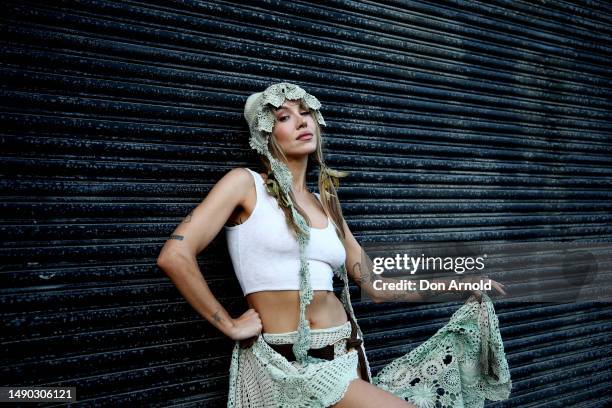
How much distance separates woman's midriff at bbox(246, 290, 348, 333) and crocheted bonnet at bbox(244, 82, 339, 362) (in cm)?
7

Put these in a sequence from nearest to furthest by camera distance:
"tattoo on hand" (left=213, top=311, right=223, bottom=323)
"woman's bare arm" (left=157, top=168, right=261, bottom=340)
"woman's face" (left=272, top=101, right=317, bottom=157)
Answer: "woman's bare arm" (left=157, top=168, right=261, bottom=340), "tattoo on hand" (left=213, top=311, right=223, bottom=323), "woman's face" (left=272, top=101, right=317, bottom=157)

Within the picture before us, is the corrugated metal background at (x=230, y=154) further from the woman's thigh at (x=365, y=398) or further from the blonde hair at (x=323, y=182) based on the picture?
the woman's thigh at (x=365, y=398)

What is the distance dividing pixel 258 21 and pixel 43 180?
1499mm

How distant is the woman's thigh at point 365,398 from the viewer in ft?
7.26

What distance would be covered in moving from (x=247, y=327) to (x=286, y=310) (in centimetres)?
20

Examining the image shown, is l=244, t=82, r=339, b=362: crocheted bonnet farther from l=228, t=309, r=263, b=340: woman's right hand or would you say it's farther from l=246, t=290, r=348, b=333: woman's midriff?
l=228, t=309, r=263, b=340: woman's right hand

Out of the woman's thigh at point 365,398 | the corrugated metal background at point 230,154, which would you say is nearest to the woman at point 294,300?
the woman's thigh at point 365,398

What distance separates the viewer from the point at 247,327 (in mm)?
2363

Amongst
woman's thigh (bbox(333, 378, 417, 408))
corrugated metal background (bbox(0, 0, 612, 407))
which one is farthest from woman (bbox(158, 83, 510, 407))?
corrugated metal background (bbox(0, 0, 612, 407))

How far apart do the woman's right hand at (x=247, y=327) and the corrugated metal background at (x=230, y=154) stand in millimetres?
422

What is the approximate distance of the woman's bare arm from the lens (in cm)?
220

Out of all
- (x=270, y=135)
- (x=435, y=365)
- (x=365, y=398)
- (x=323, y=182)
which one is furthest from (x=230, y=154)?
(x=435, y=365)

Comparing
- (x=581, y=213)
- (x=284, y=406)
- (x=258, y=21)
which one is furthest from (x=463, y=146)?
(x=284, y=406)

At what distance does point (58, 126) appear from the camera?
2.41 m
